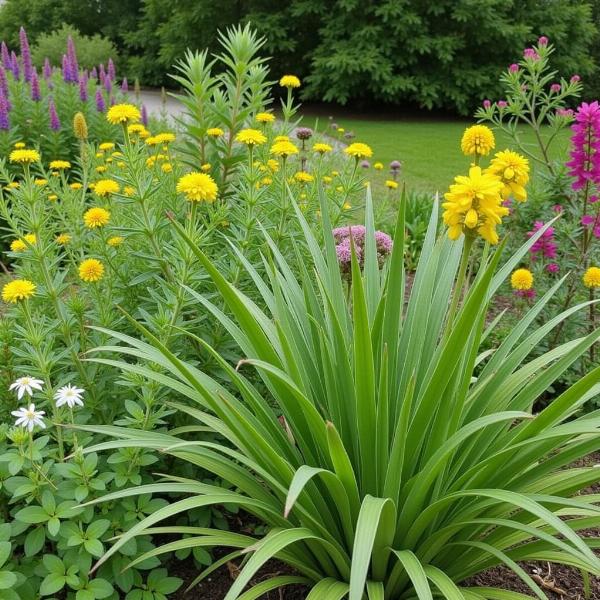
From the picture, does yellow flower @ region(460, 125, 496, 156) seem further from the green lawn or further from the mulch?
the green lawn

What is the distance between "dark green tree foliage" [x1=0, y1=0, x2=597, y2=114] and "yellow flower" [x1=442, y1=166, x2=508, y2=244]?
1284 centimetres

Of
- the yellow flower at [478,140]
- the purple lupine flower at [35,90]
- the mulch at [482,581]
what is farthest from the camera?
the purple lupine flower at [35,90]

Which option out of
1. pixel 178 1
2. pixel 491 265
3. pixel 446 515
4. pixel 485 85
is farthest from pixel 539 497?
pixel 178 1

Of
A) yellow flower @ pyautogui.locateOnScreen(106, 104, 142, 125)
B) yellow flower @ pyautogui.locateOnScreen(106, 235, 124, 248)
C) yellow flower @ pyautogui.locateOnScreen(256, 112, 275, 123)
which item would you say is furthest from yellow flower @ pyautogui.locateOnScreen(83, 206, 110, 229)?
yellow flower @ pyautogui.locateOnScreen(256, 112, 275, 123)

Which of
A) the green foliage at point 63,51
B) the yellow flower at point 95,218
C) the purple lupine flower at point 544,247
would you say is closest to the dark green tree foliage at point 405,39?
the green foliage at point 63,51

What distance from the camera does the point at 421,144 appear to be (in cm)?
1146

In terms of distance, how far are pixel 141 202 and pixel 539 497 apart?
151cm

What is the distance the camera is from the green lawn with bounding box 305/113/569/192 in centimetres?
868

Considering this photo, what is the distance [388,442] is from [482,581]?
2.23 feet

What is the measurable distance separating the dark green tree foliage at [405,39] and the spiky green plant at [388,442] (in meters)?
12.6

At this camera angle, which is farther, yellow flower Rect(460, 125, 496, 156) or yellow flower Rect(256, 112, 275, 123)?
yellow flower Rect(256, 112, 275, 123)

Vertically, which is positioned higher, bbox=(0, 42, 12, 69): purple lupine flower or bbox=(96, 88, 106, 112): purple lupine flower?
bbox=(0, 42, 12, 69): purple lupine flower

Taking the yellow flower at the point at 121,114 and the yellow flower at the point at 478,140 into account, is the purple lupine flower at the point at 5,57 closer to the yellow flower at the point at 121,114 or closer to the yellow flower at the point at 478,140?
the yellow flower at the point at 121,114

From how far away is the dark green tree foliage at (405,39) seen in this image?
13.6 m
